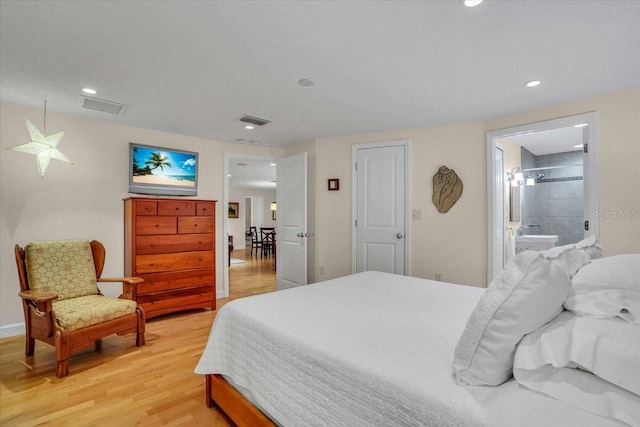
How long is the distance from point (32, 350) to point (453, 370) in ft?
10.9

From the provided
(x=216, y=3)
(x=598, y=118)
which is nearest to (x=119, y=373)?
(x=216, y=3)

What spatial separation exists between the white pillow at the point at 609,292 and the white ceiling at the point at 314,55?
1.41 metres

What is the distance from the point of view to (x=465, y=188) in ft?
11.8

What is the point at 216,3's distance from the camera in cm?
159

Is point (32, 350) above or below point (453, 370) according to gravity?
below

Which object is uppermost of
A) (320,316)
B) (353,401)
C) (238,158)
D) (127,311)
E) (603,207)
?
(238,158)

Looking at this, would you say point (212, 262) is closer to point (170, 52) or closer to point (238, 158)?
point (238, 158)

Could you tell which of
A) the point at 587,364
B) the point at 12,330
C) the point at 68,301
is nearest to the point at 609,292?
the point at 587,364

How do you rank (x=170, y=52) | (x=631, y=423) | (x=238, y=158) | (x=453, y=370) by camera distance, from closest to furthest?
(x=631, y=423)
(x=453, y=370)
(x=170, y=52)
(x=238, y=158)

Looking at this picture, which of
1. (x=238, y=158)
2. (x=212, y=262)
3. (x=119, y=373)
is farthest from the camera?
(x=238, y=158)

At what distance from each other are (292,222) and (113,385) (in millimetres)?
2846

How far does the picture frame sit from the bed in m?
9.42

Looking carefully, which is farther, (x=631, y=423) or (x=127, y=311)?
(x=127, y=311)

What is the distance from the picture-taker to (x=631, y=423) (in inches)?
27.5
